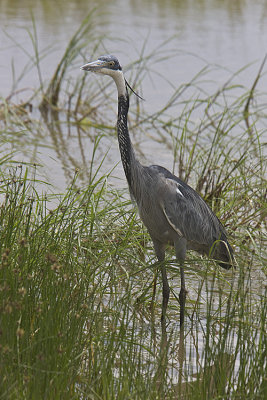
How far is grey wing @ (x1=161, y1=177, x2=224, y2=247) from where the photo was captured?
14.5 feet

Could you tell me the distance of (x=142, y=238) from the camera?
4984 millimetres

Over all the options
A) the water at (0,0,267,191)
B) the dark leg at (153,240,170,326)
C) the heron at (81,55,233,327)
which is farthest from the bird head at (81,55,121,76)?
the water at (0,0,267,191)

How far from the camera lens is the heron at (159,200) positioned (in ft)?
14.0

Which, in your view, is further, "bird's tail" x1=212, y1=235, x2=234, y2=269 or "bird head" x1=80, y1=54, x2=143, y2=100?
"bird's tail" x1=212, y1=235, x2=234, y2=269

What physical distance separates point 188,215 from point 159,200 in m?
0.23

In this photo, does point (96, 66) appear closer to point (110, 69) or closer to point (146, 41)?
point (110, 69)

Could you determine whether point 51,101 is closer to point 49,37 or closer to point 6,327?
point 49,37

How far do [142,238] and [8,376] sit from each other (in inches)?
89.3

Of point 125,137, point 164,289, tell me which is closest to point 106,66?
point 125,137

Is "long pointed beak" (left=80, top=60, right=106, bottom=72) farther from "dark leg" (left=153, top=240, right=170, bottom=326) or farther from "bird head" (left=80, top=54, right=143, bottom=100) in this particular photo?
"dark leg" (left=153, top=240, right=170, bottom=326)

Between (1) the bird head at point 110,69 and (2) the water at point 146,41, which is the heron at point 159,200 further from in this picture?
(2) the water at point 146,41

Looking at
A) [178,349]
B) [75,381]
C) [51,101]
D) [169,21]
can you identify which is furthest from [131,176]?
[169,21]

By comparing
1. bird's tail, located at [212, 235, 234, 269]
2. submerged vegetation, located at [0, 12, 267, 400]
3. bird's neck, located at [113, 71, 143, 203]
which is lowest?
submerged vegetation, located at [0, 12, 267, 400]

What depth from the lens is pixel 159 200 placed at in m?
4.41
